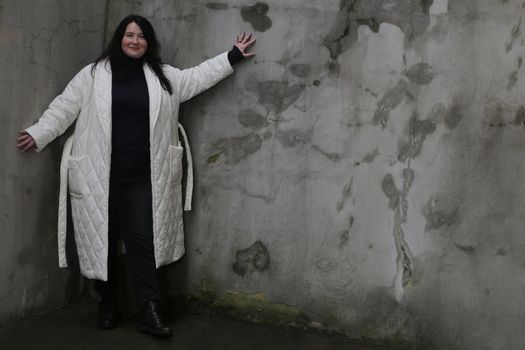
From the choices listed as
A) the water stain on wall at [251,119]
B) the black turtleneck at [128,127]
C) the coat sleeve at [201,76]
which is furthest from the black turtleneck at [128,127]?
the water stain on wall at [251,119]

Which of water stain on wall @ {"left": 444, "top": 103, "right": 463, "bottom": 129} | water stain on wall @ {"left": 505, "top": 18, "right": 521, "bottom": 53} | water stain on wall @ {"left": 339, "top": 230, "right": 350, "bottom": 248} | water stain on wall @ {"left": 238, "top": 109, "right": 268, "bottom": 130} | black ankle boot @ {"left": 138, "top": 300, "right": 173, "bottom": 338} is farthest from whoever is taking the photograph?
water stain on wall @ {"left": 238, "top": 109, "right": 268, "bottom": 130}

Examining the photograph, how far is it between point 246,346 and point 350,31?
179 centimetres

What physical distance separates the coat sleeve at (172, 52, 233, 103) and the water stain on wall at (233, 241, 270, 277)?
3.09 ft

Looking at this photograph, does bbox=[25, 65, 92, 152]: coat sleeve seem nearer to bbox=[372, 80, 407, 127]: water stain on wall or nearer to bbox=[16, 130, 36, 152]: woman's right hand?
bbox=[16, 130, 36, 152]: woman's right hand

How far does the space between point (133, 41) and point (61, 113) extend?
1.79 feet

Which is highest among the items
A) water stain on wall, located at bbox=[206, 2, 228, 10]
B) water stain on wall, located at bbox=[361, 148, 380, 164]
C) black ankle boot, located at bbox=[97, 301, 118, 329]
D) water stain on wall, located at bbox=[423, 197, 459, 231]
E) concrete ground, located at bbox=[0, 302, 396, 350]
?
water stain on wall, located at bbox=[206, 2, 228, 10]

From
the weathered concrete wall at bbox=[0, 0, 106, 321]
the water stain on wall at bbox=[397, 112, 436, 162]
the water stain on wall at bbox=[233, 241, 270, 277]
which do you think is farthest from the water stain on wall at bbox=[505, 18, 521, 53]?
the weathered concrete wall at bbox=[0, 0, 106, 321]

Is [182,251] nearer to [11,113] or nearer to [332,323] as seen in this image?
[332,323]

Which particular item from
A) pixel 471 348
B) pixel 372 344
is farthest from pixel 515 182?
pixel 372 344

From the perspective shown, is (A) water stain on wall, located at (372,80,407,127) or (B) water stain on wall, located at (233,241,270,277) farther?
(B) water stain on wall, located at (233,241,270,277)

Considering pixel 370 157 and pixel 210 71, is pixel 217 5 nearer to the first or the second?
pixel 210 71

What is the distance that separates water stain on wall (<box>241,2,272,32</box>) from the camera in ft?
11.7

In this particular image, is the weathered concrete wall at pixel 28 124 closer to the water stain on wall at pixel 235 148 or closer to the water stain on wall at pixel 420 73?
the water stain on wall at pixel 235 148

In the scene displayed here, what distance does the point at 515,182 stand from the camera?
10.6ft
